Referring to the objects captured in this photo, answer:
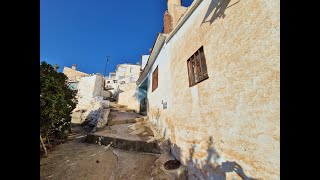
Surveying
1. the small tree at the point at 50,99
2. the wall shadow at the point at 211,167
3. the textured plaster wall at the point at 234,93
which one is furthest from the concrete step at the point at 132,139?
the wall shadow at the point at 211,167

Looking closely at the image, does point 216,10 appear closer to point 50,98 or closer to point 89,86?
point 50,98

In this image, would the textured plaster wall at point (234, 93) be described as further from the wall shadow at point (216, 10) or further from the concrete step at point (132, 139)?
the concrete step at point (132, 139)

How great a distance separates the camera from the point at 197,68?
6395 mm

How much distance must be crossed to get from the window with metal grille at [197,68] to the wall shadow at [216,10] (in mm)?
990

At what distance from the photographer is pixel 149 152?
31.7 feet

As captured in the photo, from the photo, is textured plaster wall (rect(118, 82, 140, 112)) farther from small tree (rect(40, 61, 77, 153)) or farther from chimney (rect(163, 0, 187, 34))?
chimney (rect(163, 0, 187, 34))

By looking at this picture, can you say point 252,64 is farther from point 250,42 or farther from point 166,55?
point 166,55

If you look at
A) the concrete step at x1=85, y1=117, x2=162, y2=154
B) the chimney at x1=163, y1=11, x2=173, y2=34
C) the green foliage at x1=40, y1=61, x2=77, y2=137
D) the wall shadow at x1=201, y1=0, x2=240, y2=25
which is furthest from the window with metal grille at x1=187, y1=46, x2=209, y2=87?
the green foliage at x1=40, y1=61, x2=77, y2=137

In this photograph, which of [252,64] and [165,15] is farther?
[165,15]

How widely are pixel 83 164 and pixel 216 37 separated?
26.5 ft

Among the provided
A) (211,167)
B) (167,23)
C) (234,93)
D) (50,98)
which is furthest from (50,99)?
(234,93)

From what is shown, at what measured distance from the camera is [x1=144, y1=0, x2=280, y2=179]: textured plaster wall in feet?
11.0

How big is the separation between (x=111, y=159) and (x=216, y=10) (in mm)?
8142
